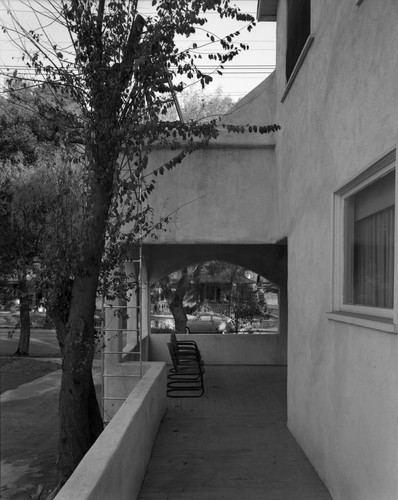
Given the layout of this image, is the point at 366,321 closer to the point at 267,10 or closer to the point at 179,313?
the point at 267,10

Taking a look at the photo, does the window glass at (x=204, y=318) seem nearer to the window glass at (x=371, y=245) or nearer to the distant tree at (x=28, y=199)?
the distant tree at (x=28, y=199)

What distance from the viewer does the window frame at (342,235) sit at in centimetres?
334

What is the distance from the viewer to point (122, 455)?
3.94m

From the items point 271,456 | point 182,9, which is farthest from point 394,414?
point 182,9

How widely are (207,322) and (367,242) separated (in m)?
20.7

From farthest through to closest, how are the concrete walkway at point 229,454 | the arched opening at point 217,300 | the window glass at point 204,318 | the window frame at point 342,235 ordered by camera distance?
1. the window glass at point 204,318
2. the arched opening at point 217,300
3. the concrete walkway at point 229,454
4. the window frame at point 342,235

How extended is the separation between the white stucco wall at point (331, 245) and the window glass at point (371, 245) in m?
0.20

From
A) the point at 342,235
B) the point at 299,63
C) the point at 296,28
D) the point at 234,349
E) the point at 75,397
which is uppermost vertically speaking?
the point at 296,28

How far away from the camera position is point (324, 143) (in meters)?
4.80

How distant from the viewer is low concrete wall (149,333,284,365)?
12156 mm

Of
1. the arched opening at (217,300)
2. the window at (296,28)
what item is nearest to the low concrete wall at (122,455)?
the window at (296,28)

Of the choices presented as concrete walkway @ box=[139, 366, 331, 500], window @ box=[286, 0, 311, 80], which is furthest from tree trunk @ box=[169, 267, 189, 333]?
window @ box=[286, 0, 311, 80]

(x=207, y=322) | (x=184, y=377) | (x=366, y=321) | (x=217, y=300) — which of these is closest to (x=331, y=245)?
(x=366, y=321)

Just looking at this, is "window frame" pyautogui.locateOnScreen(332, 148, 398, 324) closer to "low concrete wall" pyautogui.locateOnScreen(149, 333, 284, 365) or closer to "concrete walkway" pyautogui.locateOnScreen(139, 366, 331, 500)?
"concrete walkway" pyautogui.locateOnScreen(139, 366, 331, 500)
